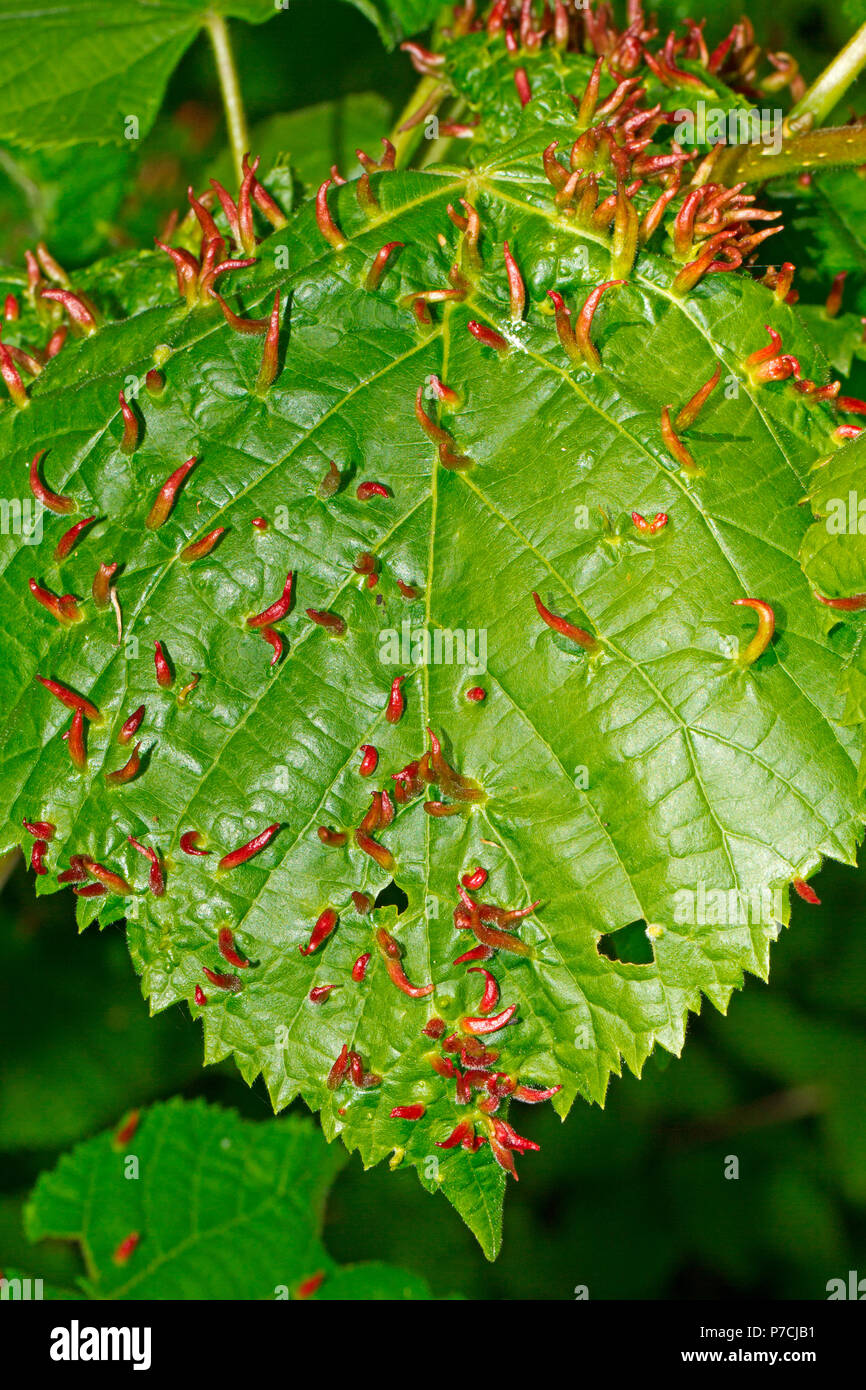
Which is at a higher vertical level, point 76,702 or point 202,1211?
point 76,702

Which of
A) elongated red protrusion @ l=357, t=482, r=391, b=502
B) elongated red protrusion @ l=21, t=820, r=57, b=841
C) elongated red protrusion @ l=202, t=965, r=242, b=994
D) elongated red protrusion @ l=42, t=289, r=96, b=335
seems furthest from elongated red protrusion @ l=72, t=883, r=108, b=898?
elongated red protrusion @ l=42, t=289, r=96, b=335

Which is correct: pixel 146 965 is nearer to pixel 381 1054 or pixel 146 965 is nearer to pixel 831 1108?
pixel 381 1054

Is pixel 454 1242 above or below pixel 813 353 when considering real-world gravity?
below

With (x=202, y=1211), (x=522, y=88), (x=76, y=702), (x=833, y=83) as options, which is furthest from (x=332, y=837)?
(x=202, y=1211)

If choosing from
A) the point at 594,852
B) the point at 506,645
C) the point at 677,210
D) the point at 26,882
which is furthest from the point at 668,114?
the point at 26,882

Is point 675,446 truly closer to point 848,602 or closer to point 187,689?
point 848,602

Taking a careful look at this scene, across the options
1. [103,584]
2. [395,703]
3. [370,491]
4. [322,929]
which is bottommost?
[322,929]

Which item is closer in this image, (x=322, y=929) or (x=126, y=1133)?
(x=322, y=929)
